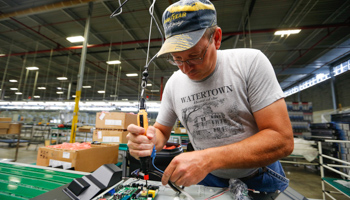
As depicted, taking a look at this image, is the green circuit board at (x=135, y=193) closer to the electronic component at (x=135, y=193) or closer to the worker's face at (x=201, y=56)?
the electronic component at (x=135, y=193)

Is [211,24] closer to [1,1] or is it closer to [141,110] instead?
[141,110]

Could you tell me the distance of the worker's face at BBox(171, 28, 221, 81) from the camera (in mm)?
701

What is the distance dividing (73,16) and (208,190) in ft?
21.2

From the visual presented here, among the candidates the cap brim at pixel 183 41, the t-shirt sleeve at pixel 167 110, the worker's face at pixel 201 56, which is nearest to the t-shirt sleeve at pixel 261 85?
the worker's face at pixel 201 56

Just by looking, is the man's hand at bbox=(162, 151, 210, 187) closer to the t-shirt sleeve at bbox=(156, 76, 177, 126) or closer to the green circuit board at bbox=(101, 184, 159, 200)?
the green circuit board at bbox=(101, 184, 159, 200)

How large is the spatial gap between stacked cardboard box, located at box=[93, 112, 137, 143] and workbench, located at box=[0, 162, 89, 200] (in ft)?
6.67

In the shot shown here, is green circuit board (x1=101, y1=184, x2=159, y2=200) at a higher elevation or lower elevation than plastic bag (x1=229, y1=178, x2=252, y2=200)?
lower

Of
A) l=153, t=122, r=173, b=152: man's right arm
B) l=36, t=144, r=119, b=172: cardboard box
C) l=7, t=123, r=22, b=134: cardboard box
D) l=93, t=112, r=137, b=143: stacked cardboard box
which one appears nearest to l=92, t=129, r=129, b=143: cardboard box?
l=93, t=112, r=137, b=143: stacked cardboard box

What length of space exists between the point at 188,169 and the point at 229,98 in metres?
0.40

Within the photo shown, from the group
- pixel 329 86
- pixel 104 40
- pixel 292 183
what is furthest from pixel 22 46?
pixel 329 86

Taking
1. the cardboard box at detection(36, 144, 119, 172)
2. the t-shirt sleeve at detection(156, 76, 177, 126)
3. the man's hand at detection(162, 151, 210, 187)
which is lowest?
the cardboard box at detection(36, 144, 119, 172)

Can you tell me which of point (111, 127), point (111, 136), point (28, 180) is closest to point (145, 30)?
point (111, 127)

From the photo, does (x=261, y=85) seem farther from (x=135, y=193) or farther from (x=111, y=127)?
(x=111, y=127)

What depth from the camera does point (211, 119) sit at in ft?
2.70
